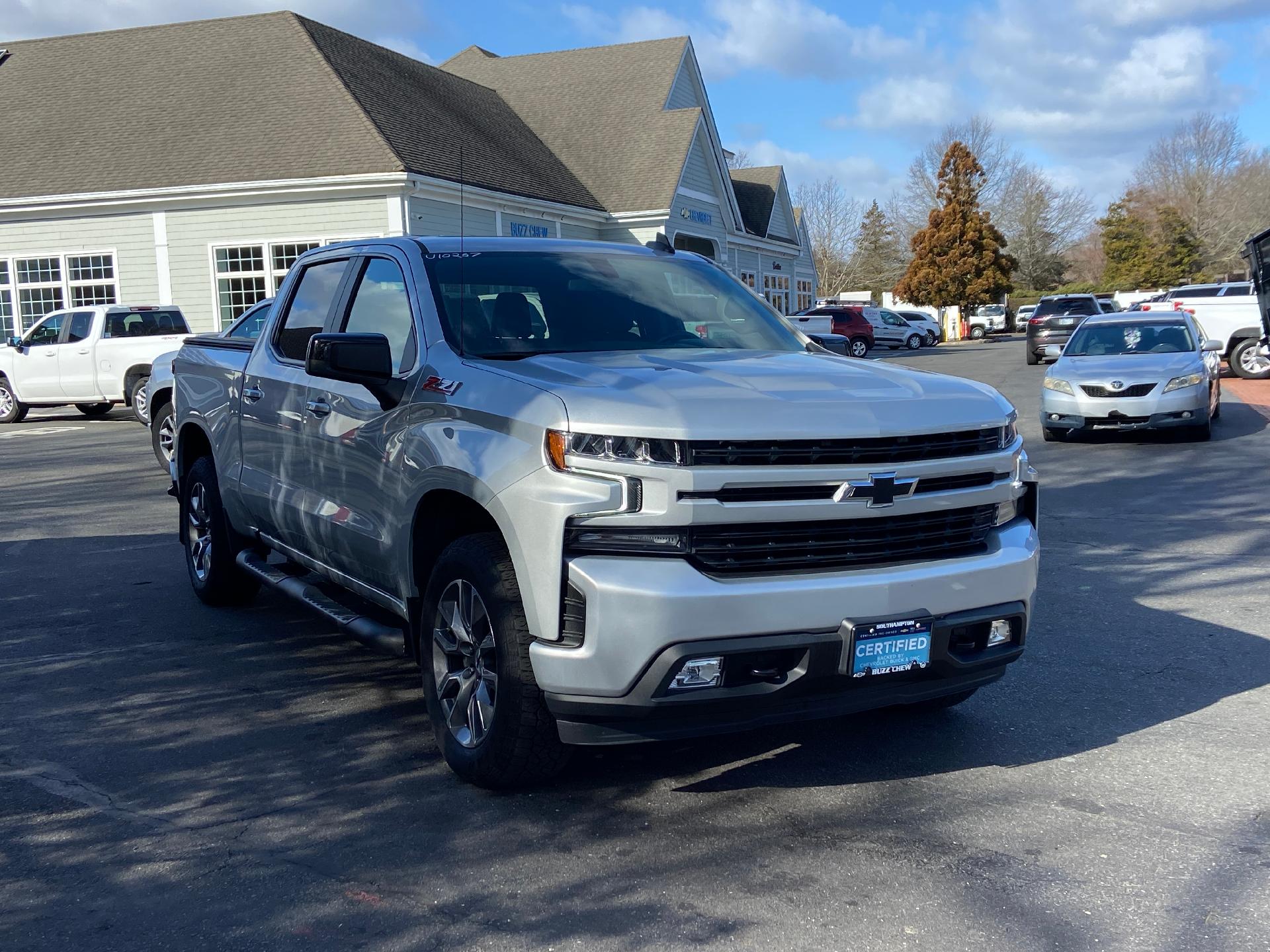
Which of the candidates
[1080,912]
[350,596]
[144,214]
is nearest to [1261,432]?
[350,596]

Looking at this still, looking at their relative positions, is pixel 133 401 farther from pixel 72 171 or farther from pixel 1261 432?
pixel 1261 432

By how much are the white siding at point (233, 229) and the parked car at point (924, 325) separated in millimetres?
28232

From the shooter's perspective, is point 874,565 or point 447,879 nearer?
point 447,879

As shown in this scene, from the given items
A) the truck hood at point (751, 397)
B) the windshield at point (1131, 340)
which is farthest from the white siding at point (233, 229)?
the truck hood at point (751, 397)

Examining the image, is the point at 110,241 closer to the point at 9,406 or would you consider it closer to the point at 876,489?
the point at 9,406

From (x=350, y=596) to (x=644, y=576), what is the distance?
3599mm

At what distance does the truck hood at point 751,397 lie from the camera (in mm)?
3797

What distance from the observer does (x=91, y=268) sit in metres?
27.4

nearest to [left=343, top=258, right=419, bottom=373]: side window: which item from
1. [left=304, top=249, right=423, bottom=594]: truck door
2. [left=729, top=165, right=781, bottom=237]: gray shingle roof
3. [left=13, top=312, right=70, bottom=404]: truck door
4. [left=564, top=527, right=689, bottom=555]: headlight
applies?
[left=304, top=249, right=423, bottom=594]: truck door

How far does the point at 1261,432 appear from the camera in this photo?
15633 millimetres

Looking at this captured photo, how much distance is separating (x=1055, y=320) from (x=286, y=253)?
16123 mm

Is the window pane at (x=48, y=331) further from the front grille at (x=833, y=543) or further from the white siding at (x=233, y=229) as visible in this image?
the front grille at (x=833, y=543)

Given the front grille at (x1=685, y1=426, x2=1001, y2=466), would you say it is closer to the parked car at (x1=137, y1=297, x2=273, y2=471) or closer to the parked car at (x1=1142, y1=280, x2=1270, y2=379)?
the parked car at (x1=137, y1=297, x2=273, y2=471)

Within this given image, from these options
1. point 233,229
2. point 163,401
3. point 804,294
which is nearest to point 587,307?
point 163,401
